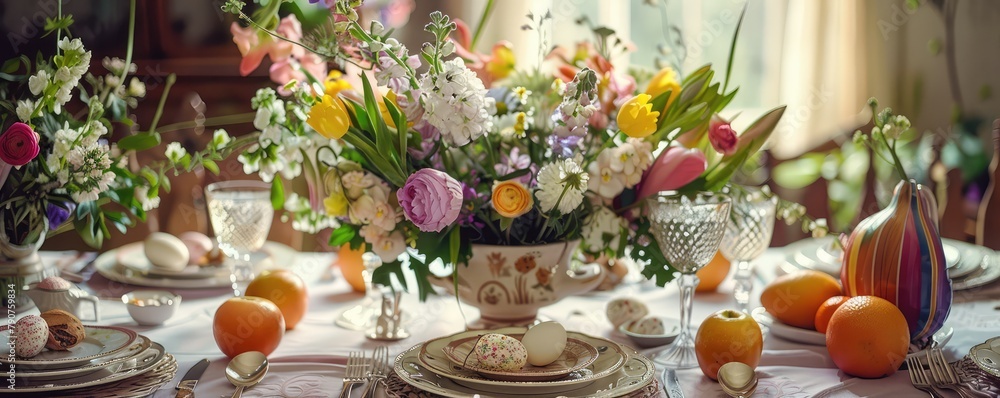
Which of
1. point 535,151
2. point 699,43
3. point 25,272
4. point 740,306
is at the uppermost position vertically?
point 699,43

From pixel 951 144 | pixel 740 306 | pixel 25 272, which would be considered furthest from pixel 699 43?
pixel 25 272

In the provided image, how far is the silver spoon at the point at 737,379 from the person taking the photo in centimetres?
85

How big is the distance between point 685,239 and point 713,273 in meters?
0.36

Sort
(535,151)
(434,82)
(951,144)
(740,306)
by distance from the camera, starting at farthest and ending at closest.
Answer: (951,144) → (740,306) → (535,151) → (434,82)

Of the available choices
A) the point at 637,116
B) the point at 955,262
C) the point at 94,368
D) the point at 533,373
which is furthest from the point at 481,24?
the point at 955,262

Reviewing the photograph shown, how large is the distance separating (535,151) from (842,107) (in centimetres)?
212

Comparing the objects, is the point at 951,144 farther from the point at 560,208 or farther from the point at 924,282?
the point at 560,208

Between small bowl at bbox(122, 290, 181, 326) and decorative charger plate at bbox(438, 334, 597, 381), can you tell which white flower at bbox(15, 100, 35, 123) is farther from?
decorative charger plate at bbox(438, 334, 597, 381)

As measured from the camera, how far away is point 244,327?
3.13 feet

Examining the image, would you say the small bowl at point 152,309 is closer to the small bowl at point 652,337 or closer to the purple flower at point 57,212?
the purple flower at point 57,212

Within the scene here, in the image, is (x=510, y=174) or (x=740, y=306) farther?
(x=740, y=306)

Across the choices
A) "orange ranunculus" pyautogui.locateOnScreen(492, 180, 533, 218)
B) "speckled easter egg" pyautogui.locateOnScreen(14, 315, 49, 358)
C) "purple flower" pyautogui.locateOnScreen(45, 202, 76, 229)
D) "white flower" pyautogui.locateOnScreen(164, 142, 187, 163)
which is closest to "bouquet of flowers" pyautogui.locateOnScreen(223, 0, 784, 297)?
"orange ranunculus" pyautogui.locateOnScreen(492, 180, 533, 218)

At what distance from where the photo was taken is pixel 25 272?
Answer: 3.59 ft

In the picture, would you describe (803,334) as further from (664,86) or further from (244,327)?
(244,327)
